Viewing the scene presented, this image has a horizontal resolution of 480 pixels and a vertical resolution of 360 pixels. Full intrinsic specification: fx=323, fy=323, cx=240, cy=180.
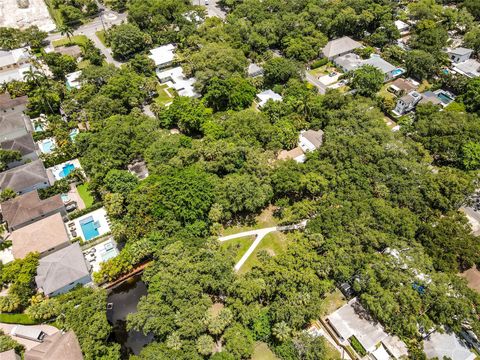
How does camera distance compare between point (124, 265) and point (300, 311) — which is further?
point (124, 265)

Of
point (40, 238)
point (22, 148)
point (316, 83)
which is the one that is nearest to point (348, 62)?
point (316, 83)

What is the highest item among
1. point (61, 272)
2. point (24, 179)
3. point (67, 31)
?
point (67, 31)

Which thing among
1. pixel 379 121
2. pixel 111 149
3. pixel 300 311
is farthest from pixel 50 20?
pixel 300 311

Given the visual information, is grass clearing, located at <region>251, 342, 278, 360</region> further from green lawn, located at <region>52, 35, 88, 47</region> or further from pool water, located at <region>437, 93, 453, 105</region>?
green lawn, located at <region>52, 35, 88, 47</region>

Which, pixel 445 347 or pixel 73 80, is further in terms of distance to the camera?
pixel 73 80

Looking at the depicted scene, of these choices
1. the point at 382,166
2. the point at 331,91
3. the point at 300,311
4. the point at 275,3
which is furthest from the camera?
the point at 275,3

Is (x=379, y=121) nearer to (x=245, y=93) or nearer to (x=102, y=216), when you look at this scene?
(x=245, y=93)

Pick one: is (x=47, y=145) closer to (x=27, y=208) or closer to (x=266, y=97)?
(x=27, y=208)
